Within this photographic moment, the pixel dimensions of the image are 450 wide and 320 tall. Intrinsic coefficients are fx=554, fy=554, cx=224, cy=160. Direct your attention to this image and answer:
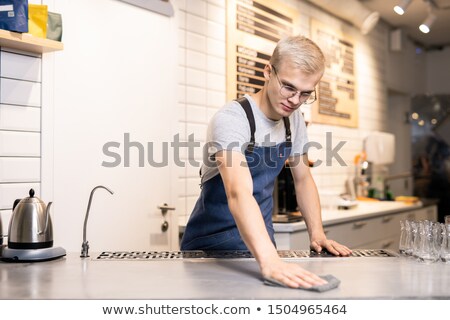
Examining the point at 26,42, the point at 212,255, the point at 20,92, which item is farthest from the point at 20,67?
the point at 212,255

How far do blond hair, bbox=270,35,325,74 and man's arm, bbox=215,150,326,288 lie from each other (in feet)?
1.22

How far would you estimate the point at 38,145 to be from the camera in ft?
7.92

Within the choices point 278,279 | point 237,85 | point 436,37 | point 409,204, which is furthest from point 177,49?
point 436,37

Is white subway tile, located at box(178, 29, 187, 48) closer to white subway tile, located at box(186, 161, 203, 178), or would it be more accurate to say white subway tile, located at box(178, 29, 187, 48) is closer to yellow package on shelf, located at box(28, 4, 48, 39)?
white subway tile, located at box(186, 161, 203, 178)

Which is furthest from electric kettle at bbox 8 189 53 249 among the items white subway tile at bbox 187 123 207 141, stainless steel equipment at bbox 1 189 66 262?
white subway tile at bbox 187 123 207 141

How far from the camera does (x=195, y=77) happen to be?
3.42 metres

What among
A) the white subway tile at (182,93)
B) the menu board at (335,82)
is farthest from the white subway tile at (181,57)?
the menu board at (335,82)

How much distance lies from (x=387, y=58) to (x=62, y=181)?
15.5 ft

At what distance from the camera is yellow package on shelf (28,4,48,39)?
2.18 meters

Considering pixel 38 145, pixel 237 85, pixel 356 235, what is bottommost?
pixel 356 235

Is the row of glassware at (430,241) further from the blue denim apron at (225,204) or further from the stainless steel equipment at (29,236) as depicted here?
the stainless steel equipment at (29,236)

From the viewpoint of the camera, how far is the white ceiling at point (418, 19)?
5.38 metres

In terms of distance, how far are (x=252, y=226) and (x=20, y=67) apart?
1.26 metres
